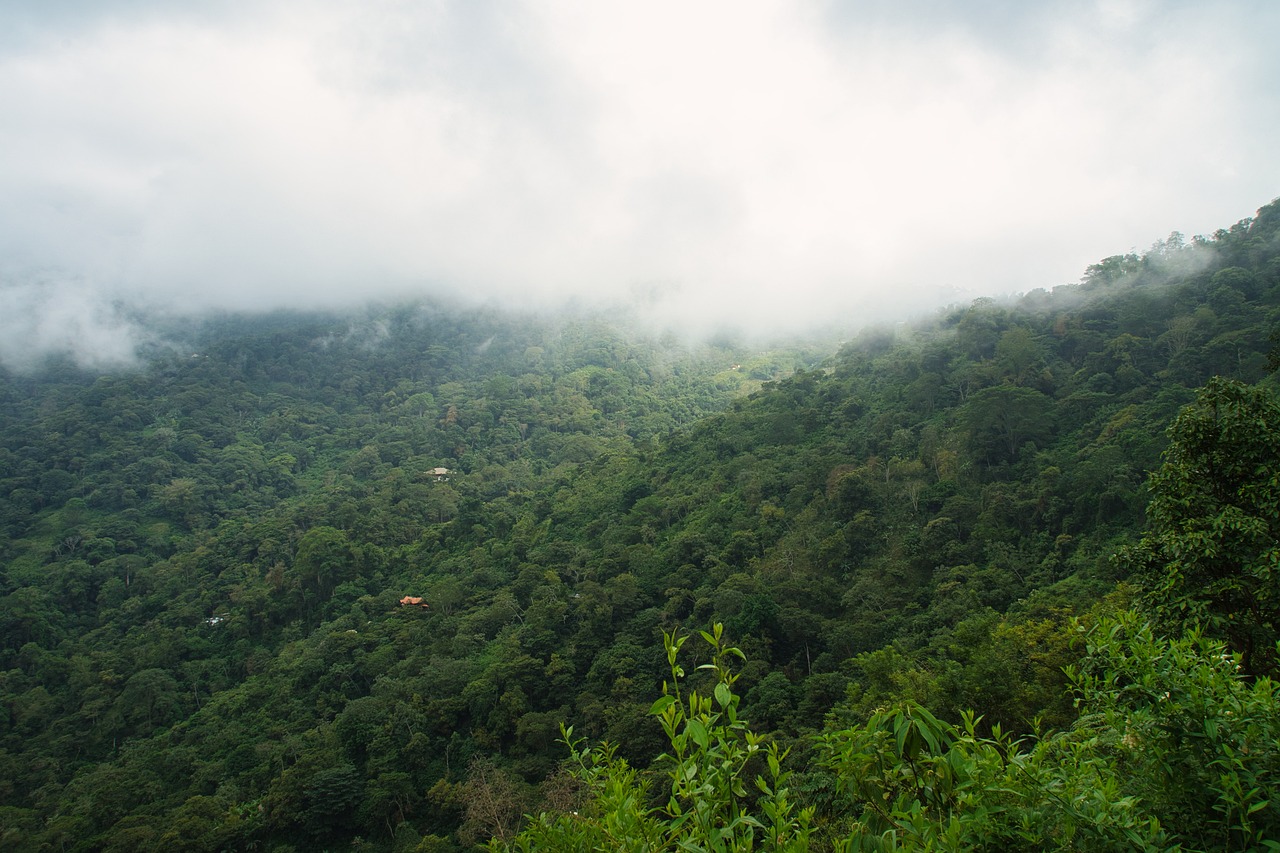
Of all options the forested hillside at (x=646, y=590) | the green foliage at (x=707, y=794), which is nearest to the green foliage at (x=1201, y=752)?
the forested hillside at (x=646, y=590)

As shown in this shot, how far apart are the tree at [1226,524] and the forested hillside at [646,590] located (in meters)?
0.05

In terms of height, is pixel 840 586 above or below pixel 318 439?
above

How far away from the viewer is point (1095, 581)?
16.3 m

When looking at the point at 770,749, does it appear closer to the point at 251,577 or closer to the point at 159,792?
the point at 159,792

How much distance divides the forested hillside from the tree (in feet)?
0.15

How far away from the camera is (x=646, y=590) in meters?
26.7

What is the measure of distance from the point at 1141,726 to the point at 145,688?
38099 mm

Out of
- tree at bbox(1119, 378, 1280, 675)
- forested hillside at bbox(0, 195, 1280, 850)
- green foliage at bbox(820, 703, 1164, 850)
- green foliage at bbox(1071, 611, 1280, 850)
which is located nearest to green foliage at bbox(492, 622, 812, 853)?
forested hillside at bbox(0, 195, 1280, 850)

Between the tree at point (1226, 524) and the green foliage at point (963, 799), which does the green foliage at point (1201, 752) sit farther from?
the tree at point (1226, 524)

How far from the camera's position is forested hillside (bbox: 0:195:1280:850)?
25.9 ft

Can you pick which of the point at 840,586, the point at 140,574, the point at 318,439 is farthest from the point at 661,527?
the point at 318,439

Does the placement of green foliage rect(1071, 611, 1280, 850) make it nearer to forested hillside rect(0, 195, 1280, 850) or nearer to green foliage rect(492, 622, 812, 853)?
forested hillside rect(0, 195, 1280, 850)

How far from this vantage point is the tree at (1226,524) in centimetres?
706

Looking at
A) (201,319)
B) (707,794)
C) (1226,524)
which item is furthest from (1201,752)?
(201,319)
